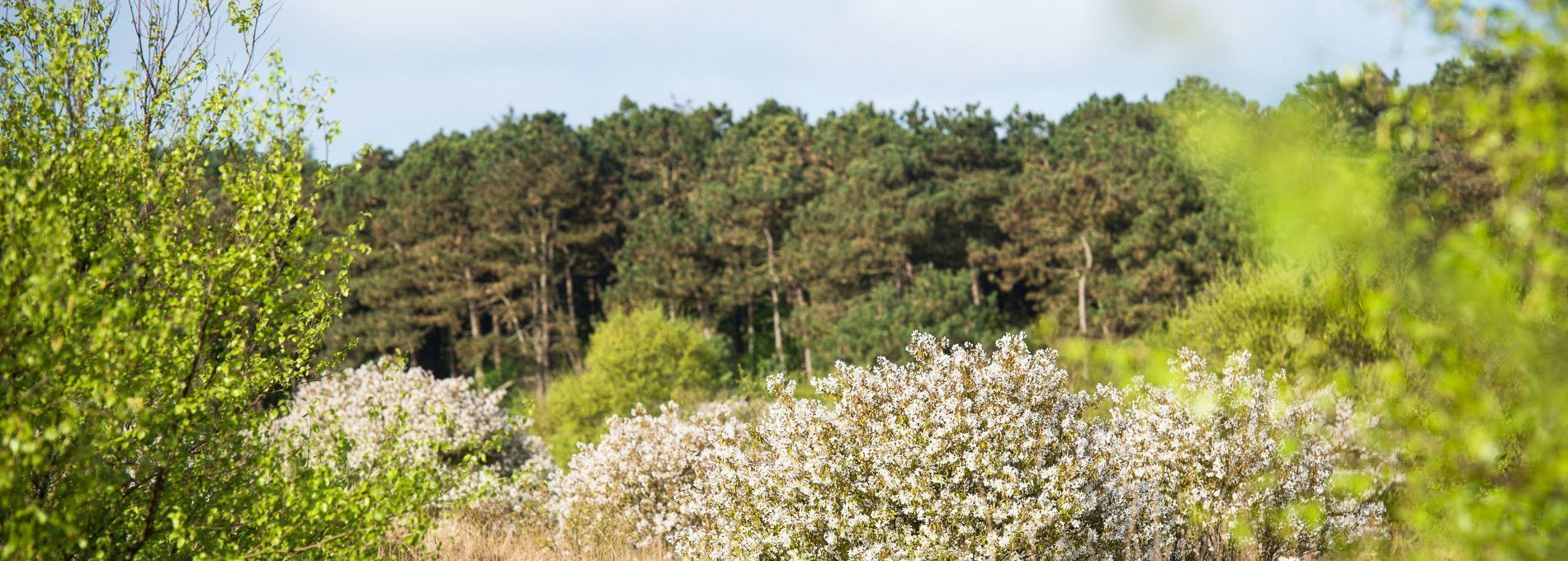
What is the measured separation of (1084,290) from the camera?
4703 cm

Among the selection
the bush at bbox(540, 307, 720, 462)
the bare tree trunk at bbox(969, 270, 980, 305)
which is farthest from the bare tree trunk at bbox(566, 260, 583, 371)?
the bare tree trunk at bbox(969, 270, 980, 305)

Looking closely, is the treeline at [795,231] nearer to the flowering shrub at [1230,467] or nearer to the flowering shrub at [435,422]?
the flowering shrub at [435,422]

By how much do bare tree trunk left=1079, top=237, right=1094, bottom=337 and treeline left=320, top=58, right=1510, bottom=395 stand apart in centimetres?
13

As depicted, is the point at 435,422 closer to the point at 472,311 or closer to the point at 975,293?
the point at 975,293

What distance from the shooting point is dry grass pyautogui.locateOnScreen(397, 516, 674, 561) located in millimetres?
12586

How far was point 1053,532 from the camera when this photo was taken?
31.6 feet

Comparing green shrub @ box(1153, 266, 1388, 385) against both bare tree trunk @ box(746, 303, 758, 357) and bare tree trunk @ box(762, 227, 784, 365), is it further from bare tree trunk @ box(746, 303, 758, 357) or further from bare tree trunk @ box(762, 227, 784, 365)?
bare tree trunk @ box(746, 303, 758, 357)

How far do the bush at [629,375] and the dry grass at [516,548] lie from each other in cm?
2497

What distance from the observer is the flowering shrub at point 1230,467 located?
11570 mm

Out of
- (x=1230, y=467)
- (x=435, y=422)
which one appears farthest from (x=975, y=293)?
(x=1230, y=467)

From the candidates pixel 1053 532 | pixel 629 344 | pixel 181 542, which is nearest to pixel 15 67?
pixel 181 542

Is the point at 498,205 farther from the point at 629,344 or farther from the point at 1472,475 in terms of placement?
the point at 1472,475

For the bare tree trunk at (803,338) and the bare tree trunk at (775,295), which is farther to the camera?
the bare tree trunk at (775,295)

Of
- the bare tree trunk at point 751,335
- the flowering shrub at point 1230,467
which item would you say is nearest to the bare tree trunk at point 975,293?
the bare tree trunk at point 751,335
